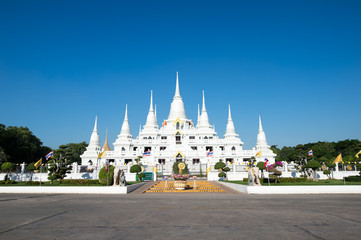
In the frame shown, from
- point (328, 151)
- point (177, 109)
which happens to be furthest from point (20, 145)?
point (328, 151)

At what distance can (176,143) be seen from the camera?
204 ft

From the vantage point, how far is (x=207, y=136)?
66.6 meters

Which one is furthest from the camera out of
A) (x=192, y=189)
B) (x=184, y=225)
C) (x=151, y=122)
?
(x=151, y=122)

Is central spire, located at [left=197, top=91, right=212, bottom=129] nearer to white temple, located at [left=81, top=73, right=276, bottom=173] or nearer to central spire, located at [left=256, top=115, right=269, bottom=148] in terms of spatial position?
white temple, located at [left=81, top=73, right=276, bottom=173]

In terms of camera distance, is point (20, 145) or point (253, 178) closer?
point (253, 178)

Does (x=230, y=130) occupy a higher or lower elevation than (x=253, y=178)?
higher

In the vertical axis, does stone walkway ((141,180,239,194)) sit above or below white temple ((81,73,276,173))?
below

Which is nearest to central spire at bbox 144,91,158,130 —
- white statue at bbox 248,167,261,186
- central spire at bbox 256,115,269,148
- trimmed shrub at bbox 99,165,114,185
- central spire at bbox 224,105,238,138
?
central spire at bbox 224,105,238,138

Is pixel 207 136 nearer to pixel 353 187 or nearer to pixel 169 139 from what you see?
pixel 169 139

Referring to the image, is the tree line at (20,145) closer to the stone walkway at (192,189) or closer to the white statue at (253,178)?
the stone walkway at (192,189)

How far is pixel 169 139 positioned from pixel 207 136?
9.77m

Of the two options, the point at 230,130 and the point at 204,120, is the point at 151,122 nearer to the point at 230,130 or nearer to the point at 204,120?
the point at 204,120

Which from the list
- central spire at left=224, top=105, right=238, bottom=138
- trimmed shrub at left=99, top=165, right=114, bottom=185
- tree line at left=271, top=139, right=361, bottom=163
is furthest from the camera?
central spire at left=224, top=105, right=238, bottom=138

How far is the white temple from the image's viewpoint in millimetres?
54094
